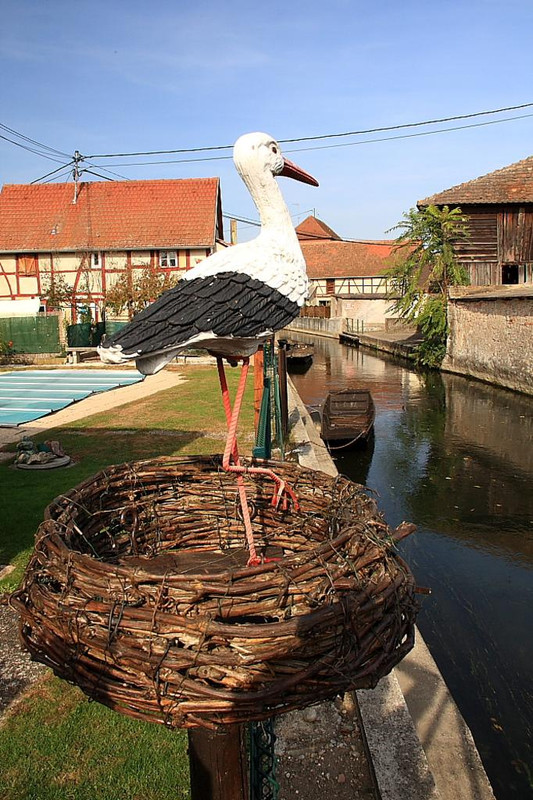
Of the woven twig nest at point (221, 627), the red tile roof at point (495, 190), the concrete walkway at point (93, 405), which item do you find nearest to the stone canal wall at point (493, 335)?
the red tile roof at point (495, 190)

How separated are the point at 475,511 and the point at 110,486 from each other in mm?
7483

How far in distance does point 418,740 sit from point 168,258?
26444 mm

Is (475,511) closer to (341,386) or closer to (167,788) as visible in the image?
(167,788)

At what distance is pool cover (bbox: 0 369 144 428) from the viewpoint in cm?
1230

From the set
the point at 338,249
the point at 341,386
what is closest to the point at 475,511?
the point at 341,386

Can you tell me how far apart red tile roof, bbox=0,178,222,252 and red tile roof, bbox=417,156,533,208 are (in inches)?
405

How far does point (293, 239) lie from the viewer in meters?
2.69

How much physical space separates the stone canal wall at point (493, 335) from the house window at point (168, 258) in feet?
41.2

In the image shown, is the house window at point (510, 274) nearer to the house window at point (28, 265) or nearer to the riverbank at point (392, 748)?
the house window at point (28, 265)

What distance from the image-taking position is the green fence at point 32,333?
2258 centimetres

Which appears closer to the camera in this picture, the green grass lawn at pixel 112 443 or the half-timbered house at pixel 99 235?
the green grass lawn at pixel 112 443

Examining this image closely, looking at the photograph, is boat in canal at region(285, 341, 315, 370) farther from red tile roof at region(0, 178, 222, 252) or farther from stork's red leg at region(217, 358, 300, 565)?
stork's red leg at region(217, 358, 300, 565)

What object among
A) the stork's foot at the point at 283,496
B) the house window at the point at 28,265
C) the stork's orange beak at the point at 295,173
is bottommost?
the stork's foot at the point at 283,496

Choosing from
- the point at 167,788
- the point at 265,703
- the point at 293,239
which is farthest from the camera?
the point at 167,788
